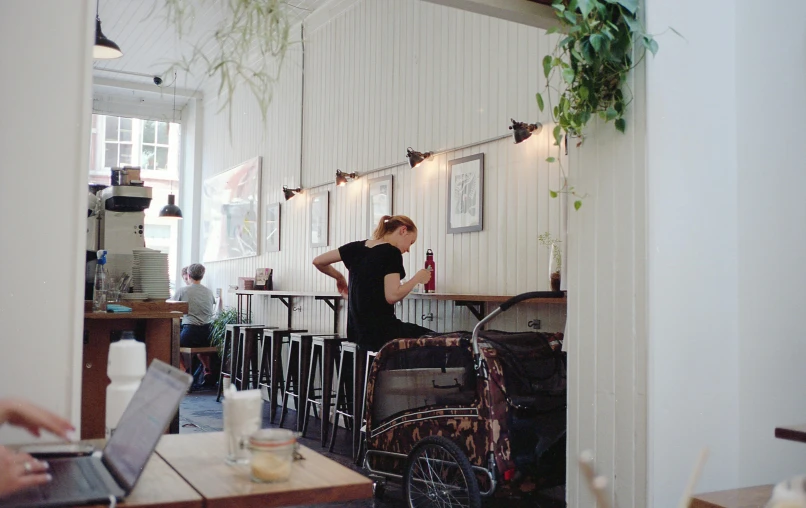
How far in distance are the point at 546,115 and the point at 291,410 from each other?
4.51 metres

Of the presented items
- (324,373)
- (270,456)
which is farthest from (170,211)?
(270,456)

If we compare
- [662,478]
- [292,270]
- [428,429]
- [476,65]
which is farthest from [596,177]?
[292,270]

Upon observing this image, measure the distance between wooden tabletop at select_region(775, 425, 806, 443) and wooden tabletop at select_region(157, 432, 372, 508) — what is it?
1364 millimetres

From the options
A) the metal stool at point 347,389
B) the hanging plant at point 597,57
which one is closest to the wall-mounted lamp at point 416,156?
the metal stool at point 347,389

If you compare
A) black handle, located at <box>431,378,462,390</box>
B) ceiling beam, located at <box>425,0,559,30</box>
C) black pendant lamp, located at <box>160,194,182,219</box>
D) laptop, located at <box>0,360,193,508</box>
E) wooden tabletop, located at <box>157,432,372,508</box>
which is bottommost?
black handle, located at <box>431,378,462,390</box>

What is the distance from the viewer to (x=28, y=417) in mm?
1451

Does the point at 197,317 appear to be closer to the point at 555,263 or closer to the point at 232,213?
the point at 232,213

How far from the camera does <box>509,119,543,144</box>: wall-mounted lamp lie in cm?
441

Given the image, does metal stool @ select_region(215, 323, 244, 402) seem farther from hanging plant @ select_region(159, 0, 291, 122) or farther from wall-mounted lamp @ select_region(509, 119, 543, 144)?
hanging plant @ select_region(159, 0, 291, 122)

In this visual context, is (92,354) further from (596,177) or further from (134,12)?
(134,12)

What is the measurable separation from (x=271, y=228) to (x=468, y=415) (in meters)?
5.51

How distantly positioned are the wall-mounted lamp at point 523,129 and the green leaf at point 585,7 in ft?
5.94

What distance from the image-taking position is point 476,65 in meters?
5.12

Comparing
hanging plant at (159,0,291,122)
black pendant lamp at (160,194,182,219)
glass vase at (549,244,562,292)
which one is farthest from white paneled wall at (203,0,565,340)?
hanging plant at (159,0,291,122)
